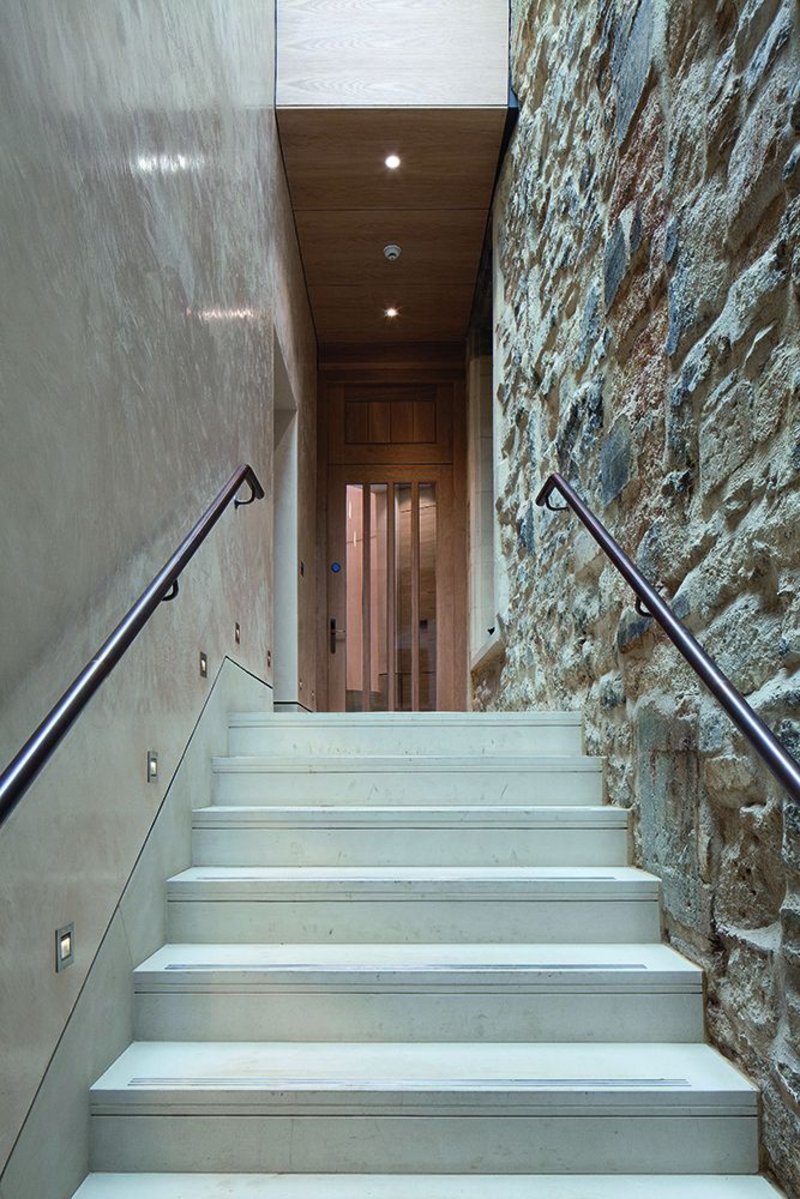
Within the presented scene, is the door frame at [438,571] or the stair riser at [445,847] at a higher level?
the door frame at [438,571]

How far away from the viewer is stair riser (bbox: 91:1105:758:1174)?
161cm

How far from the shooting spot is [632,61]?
2.34 meters

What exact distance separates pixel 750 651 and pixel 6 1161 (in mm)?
1412

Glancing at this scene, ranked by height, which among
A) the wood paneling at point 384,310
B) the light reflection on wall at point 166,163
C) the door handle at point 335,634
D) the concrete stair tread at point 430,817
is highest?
the wood paneling at point 384,310

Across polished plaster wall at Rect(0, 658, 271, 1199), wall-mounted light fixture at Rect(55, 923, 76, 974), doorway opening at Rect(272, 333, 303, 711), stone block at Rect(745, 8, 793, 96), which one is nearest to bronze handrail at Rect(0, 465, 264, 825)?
wall-mounted light fixture at Rect(55, 923, 76, 974)

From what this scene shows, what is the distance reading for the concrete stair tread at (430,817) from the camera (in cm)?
237

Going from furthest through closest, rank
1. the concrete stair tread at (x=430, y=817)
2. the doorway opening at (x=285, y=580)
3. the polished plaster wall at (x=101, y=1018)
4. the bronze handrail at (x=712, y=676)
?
the doorway opening at (x=285, y=580) < the concrete stair tread at (x=430, y=817) < the polished plaster wall at (x=101, y=1018) < the bronze handrail at (x=712, y=676)

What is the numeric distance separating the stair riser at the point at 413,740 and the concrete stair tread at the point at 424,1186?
4.70 ft

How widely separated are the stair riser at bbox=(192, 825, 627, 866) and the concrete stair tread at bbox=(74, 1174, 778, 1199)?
2.75 ft

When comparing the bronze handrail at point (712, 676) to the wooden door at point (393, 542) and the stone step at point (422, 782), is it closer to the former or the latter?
the stone step at point (422, 782)

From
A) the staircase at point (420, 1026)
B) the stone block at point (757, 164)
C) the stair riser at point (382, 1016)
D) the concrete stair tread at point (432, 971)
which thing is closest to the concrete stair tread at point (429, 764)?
the staircase at point (420, 1026)

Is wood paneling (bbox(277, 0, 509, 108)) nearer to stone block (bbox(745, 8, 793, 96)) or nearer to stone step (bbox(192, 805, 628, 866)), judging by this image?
stone block (bbox(745, 8, 793, 96))

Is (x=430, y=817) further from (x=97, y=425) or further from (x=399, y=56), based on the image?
(x=399, y=56)

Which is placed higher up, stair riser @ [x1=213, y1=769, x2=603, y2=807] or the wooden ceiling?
the wooden ceiling
